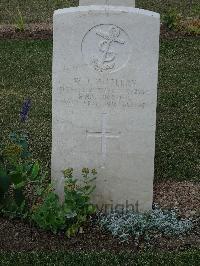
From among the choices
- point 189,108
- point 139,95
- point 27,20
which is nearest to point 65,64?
point 139,95

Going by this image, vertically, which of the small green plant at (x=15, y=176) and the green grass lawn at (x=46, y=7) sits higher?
the green grass lawn at (x=46, y=7)

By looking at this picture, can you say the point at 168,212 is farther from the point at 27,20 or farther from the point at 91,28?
the point at 27,20

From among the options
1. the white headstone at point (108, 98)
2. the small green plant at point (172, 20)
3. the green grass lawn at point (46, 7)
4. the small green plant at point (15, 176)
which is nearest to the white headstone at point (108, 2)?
the white headstone at point (108, 98)

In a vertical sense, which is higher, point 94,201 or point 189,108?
point 189,108

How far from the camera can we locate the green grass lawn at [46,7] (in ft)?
45.1

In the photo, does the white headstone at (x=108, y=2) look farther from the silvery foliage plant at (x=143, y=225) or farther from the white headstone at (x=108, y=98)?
the silvery foliage plant at (x=143, y=225)

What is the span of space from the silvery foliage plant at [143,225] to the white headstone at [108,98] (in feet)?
0.51

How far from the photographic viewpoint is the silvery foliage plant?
5648 millimetres

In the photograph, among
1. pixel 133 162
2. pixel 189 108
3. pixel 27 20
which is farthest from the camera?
pixel 27 20

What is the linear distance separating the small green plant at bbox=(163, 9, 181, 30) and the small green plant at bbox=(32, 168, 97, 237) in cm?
715

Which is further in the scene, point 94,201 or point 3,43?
point 3,43

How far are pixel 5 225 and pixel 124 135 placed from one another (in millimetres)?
1246

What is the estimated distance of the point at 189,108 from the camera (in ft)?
29.2

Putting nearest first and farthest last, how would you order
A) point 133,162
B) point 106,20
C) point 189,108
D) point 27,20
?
point 106,20, point 133,162, point 189,108, point 27,20
